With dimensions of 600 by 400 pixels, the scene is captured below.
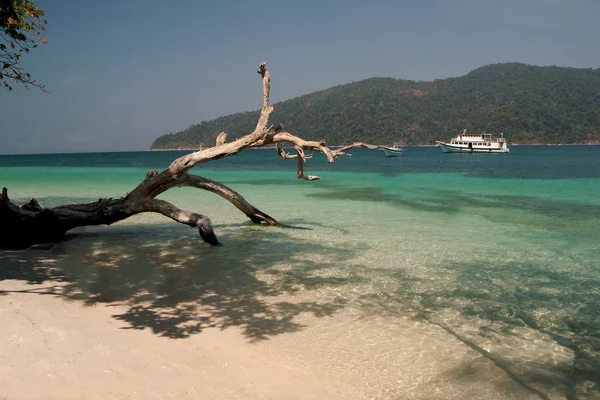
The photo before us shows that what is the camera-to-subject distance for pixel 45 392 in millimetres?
3807

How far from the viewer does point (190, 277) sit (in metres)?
7.95

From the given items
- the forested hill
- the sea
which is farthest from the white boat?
the sea

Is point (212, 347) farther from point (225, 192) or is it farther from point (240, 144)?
point (225, 192)

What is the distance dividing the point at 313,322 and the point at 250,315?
2.86 ft

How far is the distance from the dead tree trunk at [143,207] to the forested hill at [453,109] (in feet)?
375

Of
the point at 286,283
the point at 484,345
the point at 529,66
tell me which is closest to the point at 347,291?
the point at 286,283

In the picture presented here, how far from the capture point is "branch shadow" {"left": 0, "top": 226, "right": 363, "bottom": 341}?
6043 millimetres

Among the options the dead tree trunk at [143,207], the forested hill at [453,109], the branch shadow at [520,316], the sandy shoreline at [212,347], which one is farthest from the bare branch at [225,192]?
the forested hill at [453,109]

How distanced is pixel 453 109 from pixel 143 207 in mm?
144027

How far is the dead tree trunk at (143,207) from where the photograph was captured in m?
9.41

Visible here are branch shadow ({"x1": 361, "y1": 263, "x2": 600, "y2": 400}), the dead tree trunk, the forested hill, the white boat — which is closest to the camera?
branch shadow ({"x1": 361, "y1": 263, "x2": 600, "y2": 400})

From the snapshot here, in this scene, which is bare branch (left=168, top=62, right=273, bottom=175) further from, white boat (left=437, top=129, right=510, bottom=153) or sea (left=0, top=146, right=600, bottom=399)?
white boat (left=437, top=129, right=510, bottom=153)

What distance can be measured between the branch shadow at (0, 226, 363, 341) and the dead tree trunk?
1.64ft

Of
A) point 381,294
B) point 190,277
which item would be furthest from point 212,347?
point 381,294
